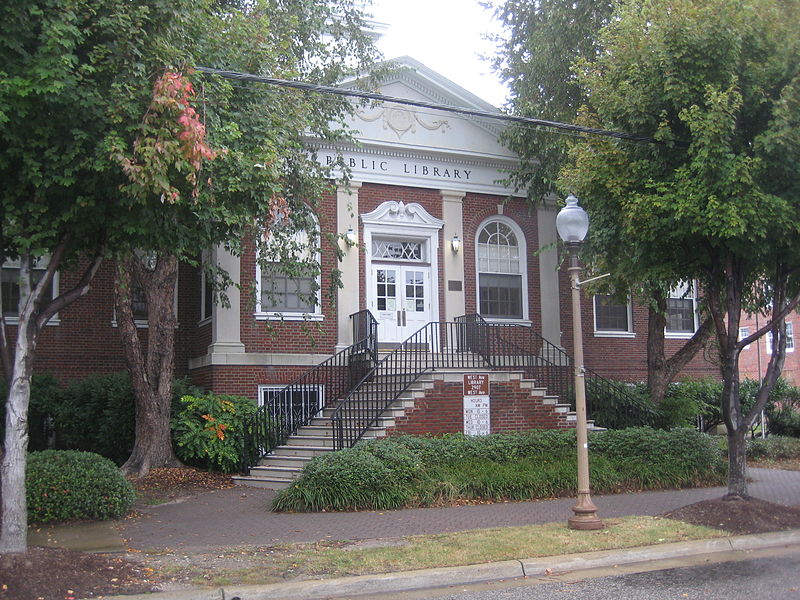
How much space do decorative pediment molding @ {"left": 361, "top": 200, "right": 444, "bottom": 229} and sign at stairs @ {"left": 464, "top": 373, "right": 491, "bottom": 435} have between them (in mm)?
5033

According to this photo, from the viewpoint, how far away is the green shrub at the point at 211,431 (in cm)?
1421

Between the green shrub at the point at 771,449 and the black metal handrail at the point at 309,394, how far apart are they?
8.63 metres

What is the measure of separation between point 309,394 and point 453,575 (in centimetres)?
826

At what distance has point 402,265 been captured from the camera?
1811 centimetres

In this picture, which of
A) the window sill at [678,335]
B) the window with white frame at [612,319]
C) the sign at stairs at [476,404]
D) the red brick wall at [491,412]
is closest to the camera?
the red brick wall at [491,412]

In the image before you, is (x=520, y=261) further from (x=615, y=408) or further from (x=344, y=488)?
(x=344, y=488)

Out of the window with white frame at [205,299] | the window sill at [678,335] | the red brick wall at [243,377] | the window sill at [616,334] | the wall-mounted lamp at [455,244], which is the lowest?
the red brick wall at [243,377]

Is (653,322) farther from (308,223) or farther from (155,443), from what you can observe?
(155,443)

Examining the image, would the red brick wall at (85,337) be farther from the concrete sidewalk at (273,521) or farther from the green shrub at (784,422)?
the green shrub at (784,422)

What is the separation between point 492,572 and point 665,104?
21.8ft

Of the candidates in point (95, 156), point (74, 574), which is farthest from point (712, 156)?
point (74, 574)

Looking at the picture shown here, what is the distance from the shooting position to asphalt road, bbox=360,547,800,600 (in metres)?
7.12

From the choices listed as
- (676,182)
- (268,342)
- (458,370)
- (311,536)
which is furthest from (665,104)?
(268,342)

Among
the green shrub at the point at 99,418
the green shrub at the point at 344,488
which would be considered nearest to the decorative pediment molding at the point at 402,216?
the green shrub at the point at 99,418
